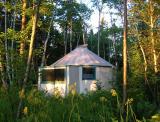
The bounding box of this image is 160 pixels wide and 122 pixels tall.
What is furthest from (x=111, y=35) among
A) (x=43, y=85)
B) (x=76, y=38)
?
(x=43, y=85)

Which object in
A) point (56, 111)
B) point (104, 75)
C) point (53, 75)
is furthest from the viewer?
point (53, 75)

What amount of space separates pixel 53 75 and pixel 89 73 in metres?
2.03

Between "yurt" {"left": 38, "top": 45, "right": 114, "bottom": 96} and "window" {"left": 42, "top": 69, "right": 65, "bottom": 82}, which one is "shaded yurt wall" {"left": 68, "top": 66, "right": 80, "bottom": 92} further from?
"window" {"left": 42, "top": 69, "right": 65, "bottom": 82}

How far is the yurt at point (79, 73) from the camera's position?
2098cm

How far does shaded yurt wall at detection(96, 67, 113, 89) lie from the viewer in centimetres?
2133

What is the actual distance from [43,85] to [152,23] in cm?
678

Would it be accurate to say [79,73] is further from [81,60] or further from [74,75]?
[81,60]

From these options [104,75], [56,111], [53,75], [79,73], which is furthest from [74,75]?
[56,111]

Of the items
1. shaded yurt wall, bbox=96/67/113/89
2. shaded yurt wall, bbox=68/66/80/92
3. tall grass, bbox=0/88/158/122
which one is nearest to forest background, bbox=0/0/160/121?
tall grass, bbox=0/88/158/122

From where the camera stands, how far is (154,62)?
765 inches

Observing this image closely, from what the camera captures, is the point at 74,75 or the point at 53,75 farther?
the point at 53,75

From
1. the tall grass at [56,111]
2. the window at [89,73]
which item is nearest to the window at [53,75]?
the window at [89,73]

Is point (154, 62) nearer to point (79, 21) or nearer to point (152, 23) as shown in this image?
point (152, 23)

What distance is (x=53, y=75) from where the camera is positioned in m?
21.9
